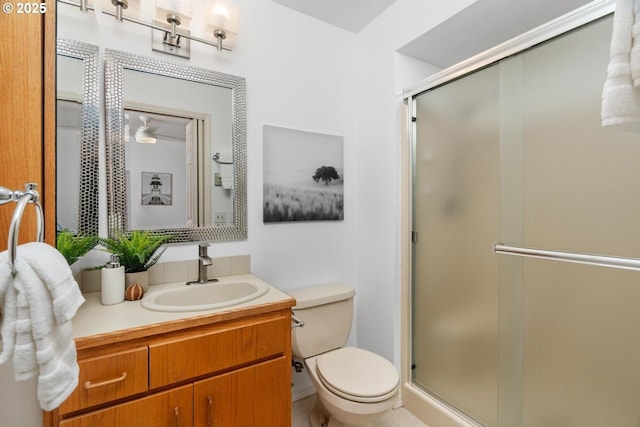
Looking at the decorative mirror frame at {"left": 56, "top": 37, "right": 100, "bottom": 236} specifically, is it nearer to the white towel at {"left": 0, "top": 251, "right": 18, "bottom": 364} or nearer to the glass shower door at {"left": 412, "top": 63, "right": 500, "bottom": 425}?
the white towel at {"left": 0, "top": 251, "right": 18, "bottom": 364}

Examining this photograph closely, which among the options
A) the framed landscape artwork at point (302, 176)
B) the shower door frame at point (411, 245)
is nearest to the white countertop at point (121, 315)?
the framed landscape artwork at point (302, 176)

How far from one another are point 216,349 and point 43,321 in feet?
2.27

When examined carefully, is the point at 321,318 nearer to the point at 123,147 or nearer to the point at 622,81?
the point at 123,147

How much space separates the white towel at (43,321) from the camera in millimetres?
501

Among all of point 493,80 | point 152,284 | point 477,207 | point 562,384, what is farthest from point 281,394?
point 493,80

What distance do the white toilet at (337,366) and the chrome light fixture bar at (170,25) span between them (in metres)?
1.48

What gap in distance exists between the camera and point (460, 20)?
5.14 feet

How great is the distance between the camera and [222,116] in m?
1.70

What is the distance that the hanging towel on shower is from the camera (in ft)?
2.09

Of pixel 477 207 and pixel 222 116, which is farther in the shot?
pixel 222 116

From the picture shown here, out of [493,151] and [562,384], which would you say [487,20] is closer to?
[493,151]

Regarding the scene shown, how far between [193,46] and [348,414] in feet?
6.55

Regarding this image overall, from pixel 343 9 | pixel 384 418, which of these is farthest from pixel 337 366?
pixel 343 9

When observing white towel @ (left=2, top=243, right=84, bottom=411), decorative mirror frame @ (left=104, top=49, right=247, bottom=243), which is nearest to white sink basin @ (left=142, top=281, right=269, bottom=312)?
decorative mirror frame @ (left=104, top=49, right=247, bottom=243)
